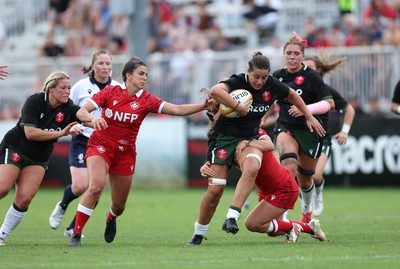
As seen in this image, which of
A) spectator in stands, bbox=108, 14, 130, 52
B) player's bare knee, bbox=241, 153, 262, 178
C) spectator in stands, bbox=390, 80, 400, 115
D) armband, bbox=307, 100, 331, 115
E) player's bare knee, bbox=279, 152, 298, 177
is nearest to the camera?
player's bare knee, bbox=241, 153, 262, 178

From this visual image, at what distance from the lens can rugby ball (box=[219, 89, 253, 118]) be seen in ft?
35.0

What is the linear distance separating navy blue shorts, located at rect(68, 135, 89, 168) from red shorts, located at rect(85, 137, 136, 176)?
1.90 meters

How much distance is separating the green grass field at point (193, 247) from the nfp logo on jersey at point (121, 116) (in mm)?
1507

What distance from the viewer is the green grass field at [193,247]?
29.9ft

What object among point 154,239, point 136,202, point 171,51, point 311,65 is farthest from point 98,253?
point 171,51

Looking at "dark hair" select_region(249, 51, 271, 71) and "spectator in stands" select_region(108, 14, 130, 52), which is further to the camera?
"spectator in stands" select_region(108, 14, 130, 52)

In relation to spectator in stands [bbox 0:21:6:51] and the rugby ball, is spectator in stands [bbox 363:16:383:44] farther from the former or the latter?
the rugby ball

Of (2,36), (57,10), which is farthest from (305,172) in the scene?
(2,36)

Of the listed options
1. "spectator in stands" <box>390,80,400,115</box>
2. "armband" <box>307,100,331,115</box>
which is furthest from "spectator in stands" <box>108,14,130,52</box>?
"armband" <box>307,100,331,115</box>

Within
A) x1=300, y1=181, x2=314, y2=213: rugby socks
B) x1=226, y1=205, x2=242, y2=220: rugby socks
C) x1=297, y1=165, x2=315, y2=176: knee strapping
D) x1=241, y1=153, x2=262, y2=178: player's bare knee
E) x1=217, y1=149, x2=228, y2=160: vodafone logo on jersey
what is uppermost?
x1=217, y1=149, x2=228, y2=160: vodafone logo on jersey

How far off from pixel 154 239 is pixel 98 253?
186 centimetres

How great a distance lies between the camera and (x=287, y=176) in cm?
1111

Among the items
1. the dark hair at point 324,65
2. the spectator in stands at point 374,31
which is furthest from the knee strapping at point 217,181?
the spectator in stands at point 374,31

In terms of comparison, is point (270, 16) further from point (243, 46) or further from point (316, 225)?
point (316, 225)
